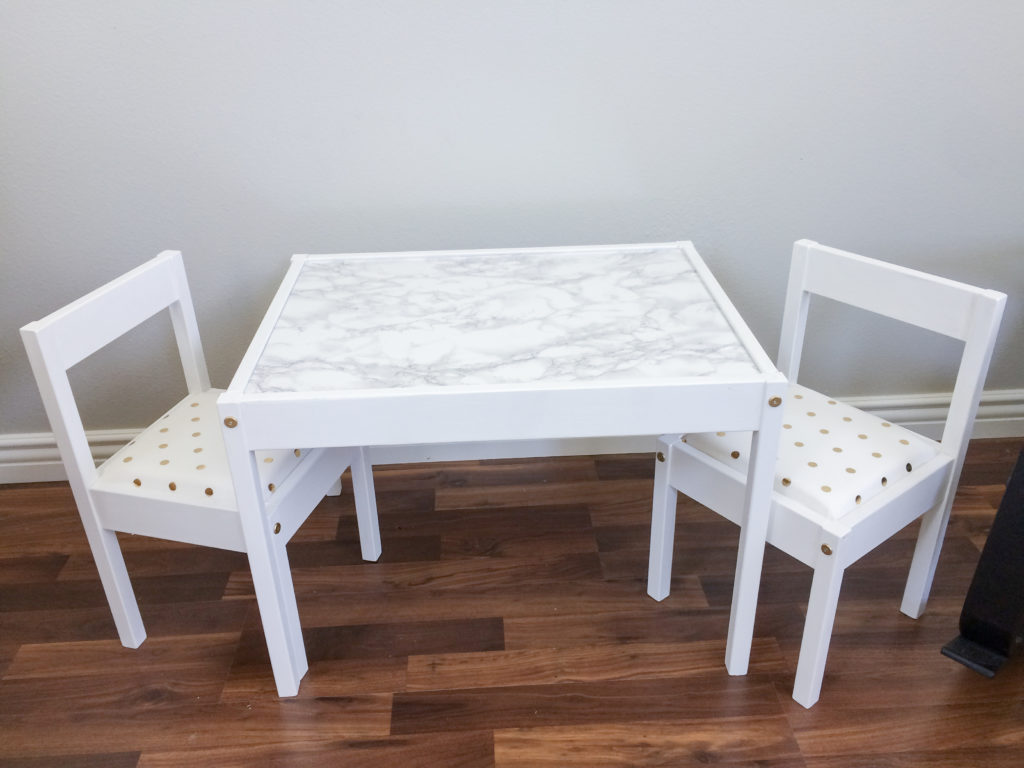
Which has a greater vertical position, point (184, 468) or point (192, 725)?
point (184, 468)

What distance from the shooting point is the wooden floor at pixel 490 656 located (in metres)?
1.37

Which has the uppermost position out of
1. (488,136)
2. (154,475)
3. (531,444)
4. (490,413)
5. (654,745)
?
(488,136)

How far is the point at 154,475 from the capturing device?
1.42 meters

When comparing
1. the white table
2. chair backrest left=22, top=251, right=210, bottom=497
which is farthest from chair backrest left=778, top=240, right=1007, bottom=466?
chair backrest left=22, top=251, right=210, bottom=497

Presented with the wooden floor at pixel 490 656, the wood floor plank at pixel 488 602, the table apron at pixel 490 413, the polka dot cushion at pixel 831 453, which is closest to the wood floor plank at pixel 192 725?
the wooden floor at pixel 490 656

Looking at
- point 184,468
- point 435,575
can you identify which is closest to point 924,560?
point 435,575

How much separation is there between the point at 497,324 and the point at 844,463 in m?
0.63

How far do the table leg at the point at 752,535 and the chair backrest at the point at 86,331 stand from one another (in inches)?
44.0

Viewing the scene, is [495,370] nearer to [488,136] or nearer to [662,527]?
[662,527]

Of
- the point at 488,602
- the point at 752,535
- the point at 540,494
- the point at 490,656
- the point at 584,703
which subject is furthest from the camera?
the point at 540,494

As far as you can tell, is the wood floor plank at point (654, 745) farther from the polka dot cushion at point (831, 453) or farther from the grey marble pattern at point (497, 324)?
the grey marble pattern at point (497, 324)

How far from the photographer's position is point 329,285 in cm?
158

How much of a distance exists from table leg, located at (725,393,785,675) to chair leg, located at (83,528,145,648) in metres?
1.13

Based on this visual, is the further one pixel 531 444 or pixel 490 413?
pixel 531 444
